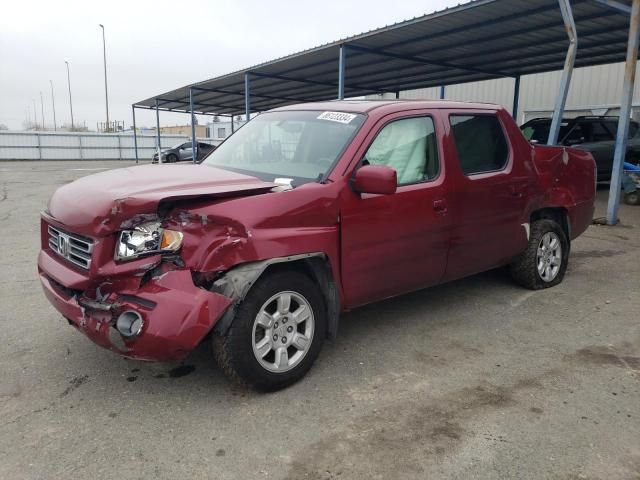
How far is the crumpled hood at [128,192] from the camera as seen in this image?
2707mm

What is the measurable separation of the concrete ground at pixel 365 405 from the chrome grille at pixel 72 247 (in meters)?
0.81

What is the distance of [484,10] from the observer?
8.68 m

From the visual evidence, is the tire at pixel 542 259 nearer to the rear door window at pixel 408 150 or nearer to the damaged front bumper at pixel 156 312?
the rear door window at pixel 408 150

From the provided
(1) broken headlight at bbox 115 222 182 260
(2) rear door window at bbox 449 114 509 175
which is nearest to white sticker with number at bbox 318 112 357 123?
(2) rear door window at bbox 449 114 509 175

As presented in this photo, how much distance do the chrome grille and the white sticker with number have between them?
190 centimetres

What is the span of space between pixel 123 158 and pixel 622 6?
37.9 meters

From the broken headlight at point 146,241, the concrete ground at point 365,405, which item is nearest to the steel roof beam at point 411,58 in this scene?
the concrete ground at point 365,405

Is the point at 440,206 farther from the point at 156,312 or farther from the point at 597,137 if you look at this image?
the point at 597,137

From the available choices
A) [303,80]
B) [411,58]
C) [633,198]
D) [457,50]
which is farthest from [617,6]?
[303,80]

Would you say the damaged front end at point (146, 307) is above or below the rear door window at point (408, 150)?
below

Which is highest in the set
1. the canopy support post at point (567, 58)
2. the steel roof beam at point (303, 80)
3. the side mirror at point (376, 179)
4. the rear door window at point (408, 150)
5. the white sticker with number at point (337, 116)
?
the steel roof beam at point (303, 80)

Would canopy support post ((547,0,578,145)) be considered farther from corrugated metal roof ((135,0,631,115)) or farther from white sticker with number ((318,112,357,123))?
white sticker with number ((318,112,357,123))

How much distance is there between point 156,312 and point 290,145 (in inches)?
69.4

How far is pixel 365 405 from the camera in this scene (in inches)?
117
